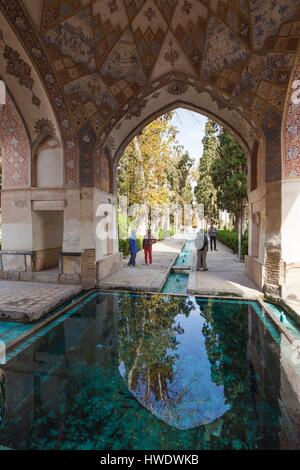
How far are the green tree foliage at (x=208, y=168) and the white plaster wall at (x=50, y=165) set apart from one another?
446 inches

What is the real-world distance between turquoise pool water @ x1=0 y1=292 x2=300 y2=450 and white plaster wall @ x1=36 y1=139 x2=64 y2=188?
3829mm

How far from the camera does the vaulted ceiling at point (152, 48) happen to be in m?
4.75

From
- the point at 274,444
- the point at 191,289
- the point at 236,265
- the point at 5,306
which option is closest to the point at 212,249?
the point at 236,265

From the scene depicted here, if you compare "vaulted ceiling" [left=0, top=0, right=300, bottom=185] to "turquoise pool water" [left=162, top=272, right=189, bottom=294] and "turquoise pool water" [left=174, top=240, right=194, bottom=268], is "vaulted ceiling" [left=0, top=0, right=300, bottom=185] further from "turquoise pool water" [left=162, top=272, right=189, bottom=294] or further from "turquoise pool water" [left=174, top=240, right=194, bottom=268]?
"turquoise pool water" [left=174, top=240, right=194, bottom=268]

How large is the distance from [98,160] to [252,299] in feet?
16.1

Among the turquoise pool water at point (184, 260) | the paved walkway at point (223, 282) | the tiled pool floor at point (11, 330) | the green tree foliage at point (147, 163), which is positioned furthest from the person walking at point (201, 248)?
the green tree foliage at point (147, 163)

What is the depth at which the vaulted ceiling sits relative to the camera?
4746 millimetres

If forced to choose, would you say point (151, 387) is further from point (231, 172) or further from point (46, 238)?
point (231, 172)

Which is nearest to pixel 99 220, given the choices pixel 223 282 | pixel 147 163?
pixel 223 282

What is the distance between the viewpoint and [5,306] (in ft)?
14.5

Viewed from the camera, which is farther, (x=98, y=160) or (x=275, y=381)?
(x=98, y=160)

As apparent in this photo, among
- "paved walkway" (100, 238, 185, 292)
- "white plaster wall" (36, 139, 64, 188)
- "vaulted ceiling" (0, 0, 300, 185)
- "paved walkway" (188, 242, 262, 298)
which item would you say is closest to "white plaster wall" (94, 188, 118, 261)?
"paved walkway" (100, 238, 185, 292)

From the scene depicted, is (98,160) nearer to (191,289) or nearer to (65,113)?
(65,113)

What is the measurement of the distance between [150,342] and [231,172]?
10704mm
